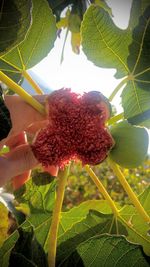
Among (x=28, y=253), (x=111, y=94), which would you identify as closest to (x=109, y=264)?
(x=28, y=253)

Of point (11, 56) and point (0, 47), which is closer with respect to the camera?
point (0, 47)

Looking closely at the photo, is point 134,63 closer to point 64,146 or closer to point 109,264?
point 64,146

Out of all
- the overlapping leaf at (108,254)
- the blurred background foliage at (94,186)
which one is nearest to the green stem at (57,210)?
the overlapping leaf at (108,254)

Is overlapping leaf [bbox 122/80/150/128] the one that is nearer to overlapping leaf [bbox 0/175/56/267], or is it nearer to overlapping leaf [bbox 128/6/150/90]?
overlapping leaf [bbox 128/6/150/90]

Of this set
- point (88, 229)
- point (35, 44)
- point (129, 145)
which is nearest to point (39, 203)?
point (88, 229)

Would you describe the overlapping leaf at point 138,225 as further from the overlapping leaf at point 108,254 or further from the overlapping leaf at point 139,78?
the overlapping leaf at point 139,78

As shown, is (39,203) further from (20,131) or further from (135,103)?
(135,103)
